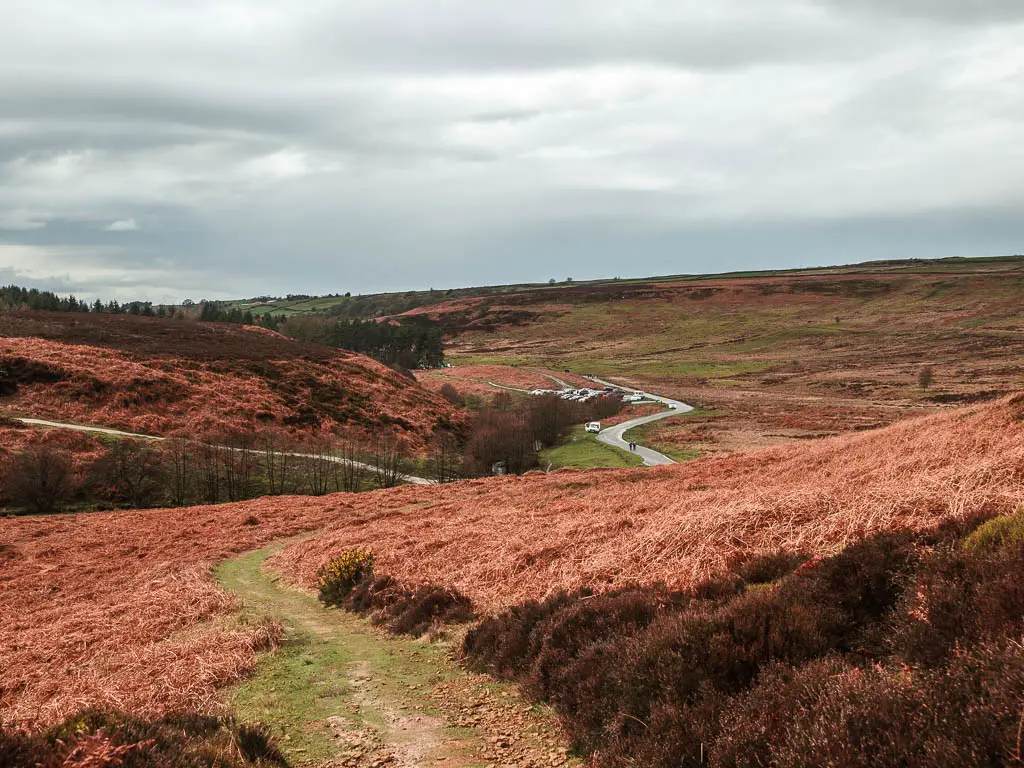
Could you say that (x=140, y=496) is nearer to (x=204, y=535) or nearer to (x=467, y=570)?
(x=204, y=535)

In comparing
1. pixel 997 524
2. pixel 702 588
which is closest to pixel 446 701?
pixel 702 588

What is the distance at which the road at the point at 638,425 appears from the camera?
2258 inches

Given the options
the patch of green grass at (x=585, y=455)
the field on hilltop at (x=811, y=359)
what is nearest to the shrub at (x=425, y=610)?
the patch of green grass at (x=585, y=455)

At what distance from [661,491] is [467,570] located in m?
9.22

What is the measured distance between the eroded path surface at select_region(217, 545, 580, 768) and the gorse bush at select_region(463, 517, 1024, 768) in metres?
0.43

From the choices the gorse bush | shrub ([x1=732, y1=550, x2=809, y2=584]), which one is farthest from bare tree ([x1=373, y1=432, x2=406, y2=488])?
the gorse bush

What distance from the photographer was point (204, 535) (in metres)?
25.7

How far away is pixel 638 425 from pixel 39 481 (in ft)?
193

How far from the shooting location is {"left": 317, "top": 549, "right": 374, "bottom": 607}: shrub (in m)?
13.9

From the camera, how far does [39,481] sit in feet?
135

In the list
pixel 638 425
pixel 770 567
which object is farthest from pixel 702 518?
pixel 638 425

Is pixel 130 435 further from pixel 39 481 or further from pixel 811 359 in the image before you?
pixel 811 359

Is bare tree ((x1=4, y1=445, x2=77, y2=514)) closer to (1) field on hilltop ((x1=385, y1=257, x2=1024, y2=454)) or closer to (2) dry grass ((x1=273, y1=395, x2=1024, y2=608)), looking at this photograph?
(2) dry grass ((x1=273, y1=395, x2=1024, y2=608))

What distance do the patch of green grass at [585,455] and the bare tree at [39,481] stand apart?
3582cm
